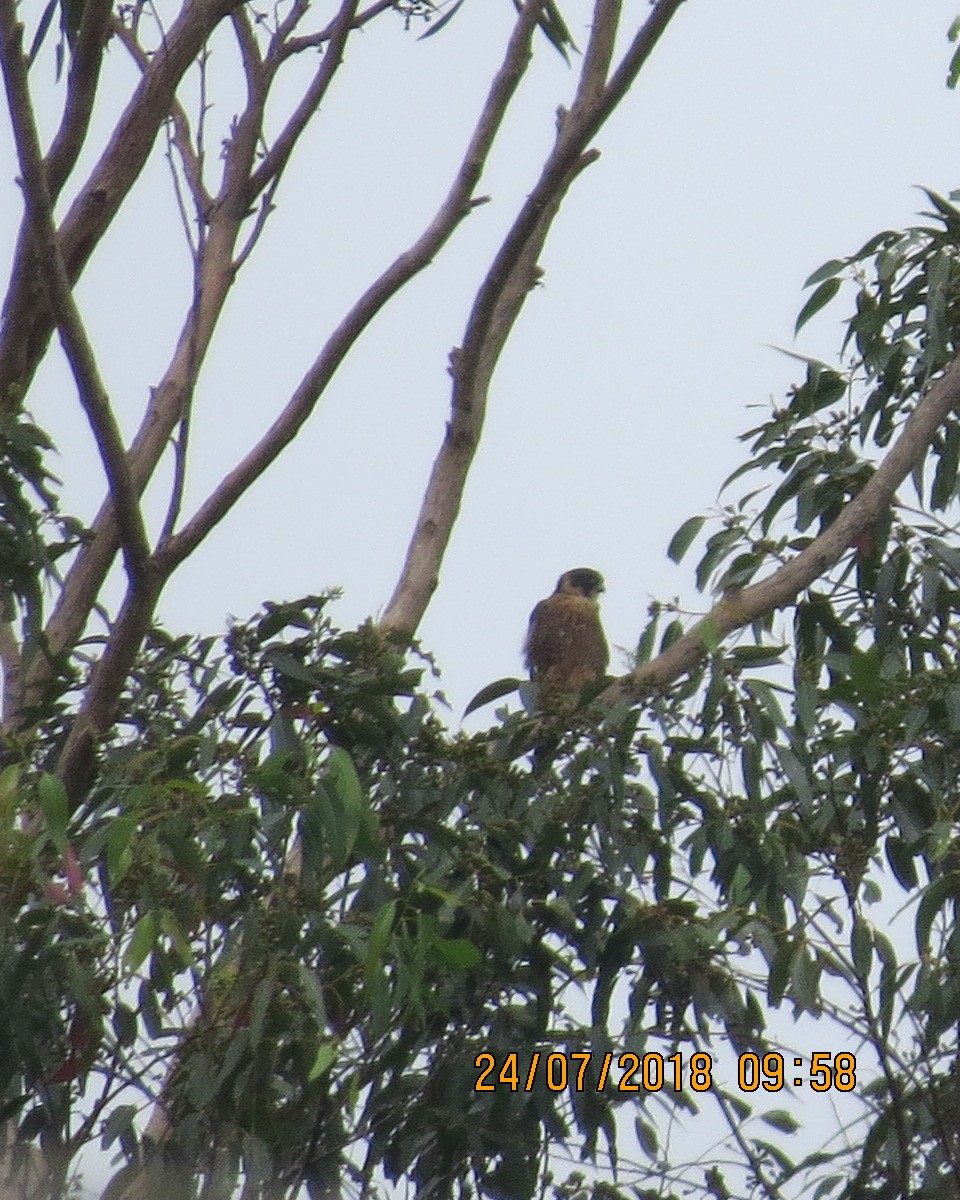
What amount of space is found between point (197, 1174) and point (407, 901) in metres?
0.52

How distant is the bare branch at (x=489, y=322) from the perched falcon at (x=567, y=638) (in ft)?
7.09

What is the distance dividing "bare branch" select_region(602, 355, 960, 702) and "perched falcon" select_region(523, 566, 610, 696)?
248 centimetres

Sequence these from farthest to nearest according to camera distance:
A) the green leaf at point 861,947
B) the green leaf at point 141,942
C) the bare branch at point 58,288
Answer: the green leaf at point 861,947 → the bare branch at point 58,288 → the green leaf at point 141,942

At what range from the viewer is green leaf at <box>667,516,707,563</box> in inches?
125

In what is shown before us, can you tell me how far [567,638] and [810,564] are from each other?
273 cm

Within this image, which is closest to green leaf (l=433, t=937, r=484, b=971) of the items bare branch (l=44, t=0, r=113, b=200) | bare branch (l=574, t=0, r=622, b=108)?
bare branch (l=44, t=0, r=113, b=200)

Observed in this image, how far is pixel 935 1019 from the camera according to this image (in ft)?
8.44

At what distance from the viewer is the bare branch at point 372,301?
2592 mm

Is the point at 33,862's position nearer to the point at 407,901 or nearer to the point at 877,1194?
the point at 407,901

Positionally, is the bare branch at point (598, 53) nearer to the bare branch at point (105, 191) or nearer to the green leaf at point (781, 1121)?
the bare branch at point (105, 191)

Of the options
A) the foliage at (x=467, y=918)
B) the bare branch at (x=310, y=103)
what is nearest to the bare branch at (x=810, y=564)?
the foliage at (x=467, y=918)

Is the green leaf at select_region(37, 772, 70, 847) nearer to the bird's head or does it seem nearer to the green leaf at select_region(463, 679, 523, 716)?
the green leaf at select_region(463, 679, 523, 716)

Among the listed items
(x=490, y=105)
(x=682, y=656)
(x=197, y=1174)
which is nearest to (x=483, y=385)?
(x=490, y=105)
